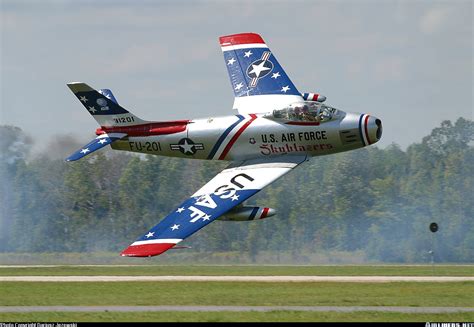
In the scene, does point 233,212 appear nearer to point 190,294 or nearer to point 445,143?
point 190,294

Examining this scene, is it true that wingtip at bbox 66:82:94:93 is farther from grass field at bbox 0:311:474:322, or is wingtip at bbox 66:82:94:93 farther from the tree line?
the tree line

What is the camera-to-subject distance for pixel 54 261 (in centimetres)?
7669

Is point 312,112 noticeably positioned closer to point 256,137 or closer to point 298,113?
point 298,113

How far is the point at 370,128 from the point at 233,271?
15324 millimetres

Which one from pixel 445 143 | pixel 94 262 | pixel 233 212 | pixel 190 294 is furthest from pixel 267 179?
pixel 445 143

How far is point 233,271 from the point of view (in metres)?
59.3

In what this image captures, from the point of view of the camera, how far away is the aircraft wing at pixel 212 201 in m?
41.6

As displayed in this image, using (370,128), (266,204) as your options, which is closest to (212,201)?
(370,128)

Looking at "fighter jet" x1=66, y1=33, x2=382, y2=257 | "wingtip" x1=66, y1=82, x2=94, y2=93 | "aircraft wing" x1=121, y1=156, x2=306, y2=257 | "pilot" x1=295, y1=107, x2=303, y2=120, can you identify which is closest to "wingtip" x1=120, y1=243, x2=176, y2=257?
"aircraft wing" x1=121, y1=156, x2=306, y2=257

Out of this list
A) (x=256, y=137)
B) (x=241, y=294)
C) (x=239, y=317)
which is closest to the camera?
(x=239, y=317)

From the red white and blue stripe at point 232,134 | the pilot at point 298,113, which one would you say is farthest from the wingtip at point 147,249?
the pilot at point 298,113

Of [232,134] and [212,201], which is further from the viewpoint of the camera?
[232,134]

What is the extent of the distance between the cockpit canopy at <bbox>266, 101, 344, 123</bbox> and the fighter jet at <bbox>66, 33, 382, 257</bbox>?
42 mm

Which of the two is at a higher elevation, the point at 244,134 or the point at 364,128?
the point at 244,134
